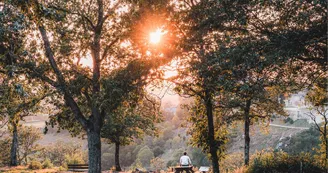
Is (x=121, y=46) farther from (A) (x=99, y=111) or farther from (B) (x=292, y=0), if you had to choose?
(B) (x=292, y=0)

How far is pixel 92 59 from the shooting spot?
1552 centimetres

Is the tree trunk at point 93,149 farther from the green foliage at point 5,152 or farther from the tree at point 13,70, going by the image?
the green foliage at point 5,152

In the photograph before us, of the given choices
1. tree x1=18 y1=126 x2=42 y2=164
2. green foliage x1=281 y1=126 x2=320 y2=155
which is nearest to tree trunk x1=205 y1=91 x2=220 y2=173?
green foliage x1=281 y1=126 x2=320 y2=155

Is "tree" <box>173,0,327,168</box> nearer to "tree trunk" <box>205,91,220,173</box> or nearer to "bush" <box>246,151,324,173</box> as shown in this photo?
"tree trunk" <box>205,91,220,173</box>

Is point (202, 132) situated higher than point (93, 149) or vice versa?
point (202, 132)

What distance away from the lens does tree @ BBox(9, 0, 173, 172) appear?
12.3 meters

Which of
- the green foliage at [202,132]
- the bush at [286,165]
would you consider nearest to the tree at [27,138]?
the green foliage at [202,132]

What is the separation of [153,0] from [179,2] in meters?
1.21

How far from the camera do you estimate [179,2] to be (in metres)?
11.8

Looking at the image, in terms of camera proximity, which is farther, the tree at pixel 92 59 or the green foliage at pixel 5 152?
the green foliage at pixel 5 152

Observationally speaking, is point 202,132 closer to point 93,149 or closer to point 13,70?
point 93,149

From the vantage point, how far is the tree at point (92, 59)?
12289 mm

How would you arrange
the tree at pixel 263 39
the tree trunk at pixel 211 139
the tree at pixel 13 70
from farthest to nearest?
the tree trunk at pixel 211 139
the tree at pixel 13 70
the tree at pixel 263 39

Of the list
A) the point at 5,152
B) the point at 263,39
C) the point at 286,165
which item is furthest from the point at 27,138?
the point at 263,39
